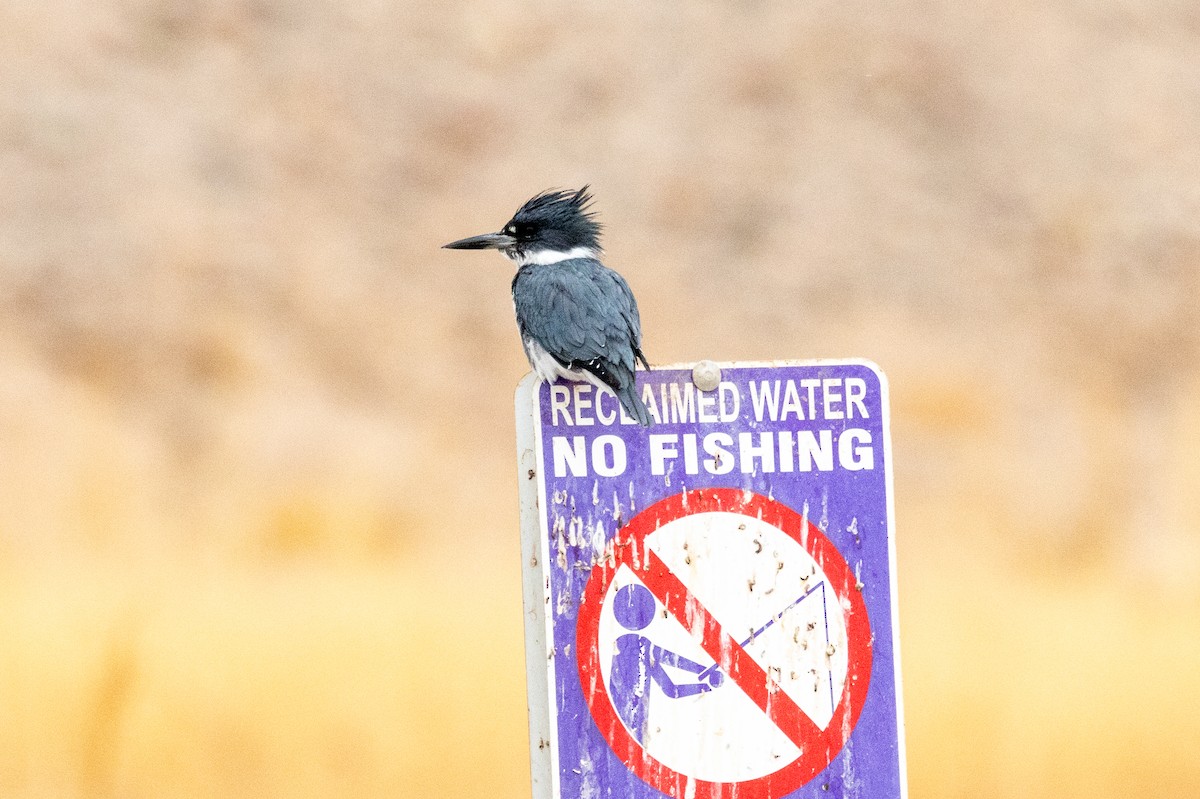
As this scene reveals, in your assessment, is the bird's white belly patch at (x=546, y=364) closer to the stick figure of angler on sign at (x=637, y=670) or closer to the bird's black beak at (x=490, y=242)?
the bird's black beak at (x=490, y=242)

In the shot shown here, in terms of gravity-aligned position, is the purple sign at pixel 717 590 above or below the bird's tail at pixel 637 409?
below

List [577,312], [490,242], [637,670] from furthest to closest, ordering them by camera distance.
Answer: [490,242]
[577,312]
[637,670]

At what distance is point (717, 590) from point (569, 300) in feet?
2.23

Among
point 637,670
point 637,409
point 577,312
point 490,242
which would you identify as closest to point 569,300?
point 577,312

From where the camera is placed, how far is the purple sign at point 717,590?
1.09 m

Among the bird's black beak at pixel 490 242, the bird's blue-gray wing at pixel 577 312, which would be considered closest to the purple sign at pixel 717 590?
the bird's blue-gray wing at pixel 577 312

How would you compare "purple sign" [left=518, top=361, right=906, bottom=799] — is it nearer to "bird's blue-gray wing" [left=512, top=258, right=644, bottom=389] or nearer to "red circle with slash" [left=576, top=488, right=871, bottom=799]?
"red circle with slash" [left=576, top=488, right=871, bottom=799]

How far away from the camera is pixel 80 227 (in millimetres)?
3885

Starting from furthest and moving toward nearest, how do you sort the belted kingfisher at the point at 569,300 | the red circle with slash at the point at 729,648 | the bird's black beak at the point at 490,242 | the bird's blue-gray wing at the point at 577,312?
Answer: the bird's black beak at the point at 490,242
the bird's blue-gray wing at the point at 577,312
the belted kingfisher at the point at 569,300
the red circle with slash at the point at 729,648

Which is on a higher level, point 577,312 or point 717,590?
point 577,312

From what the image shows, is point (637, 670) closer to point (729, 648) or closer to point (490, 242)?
point (729, 648)

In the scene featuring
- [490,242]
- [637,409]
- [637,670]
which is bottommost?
[637,670]

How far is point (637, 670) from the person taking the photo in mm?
1095

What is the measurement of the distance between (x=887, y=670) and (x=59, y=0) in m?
3.67
